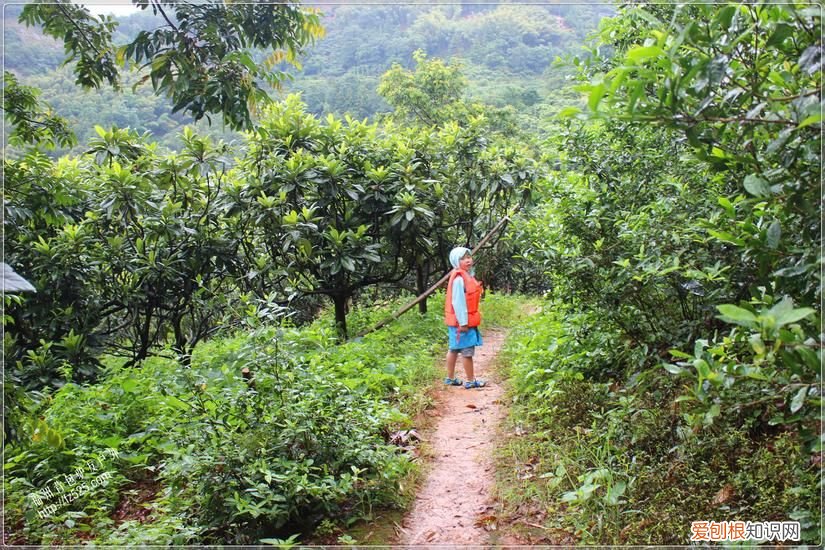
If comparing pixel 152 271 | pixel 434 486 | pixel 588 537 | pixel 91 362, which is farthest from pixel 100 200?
pixel 588 537

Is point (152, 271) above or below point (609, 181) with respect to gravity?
below

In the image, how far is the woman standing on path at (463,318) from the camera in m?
5.99

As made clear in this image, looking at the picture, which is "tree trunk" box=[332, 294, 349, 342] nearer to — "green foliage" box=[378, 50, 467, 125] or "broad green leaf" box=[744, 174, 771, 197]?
"broad green leaf" box=[744, 174, 771, 197]

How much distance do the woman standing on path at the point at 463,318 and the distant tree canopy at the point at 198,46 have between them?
8.64 feet

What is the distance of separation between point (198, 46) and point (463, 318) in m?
3.47

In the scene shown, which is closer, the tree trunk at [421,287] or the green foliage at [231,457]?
the green foliage at [231,457]

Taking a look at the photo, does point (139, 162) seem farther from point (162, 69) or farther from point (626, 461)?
point (626, 461)

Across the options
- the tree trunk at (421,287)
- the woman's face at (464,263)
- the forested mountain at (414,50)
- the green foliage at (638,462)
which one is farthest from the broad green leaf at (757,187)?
the forested mountain at (414,50)

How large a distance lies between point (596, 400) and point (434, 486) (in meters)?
1.34

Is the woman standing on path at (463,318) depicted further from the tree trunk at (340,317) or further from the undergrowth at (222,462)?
the tree trunk at (340,317)

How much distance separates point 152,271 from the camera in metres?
6.81

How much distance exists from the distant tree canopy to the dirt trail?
293 centimetres

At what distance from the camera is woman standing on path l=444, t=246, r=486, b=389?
236 inches

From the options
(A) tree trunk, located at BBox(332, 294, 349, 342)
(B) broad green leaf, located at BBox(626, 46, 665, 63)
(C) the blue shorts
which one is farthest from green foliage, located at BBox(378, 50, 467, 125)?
(B) broad green leaf, located at BBox(626, 46, 665, 63)
